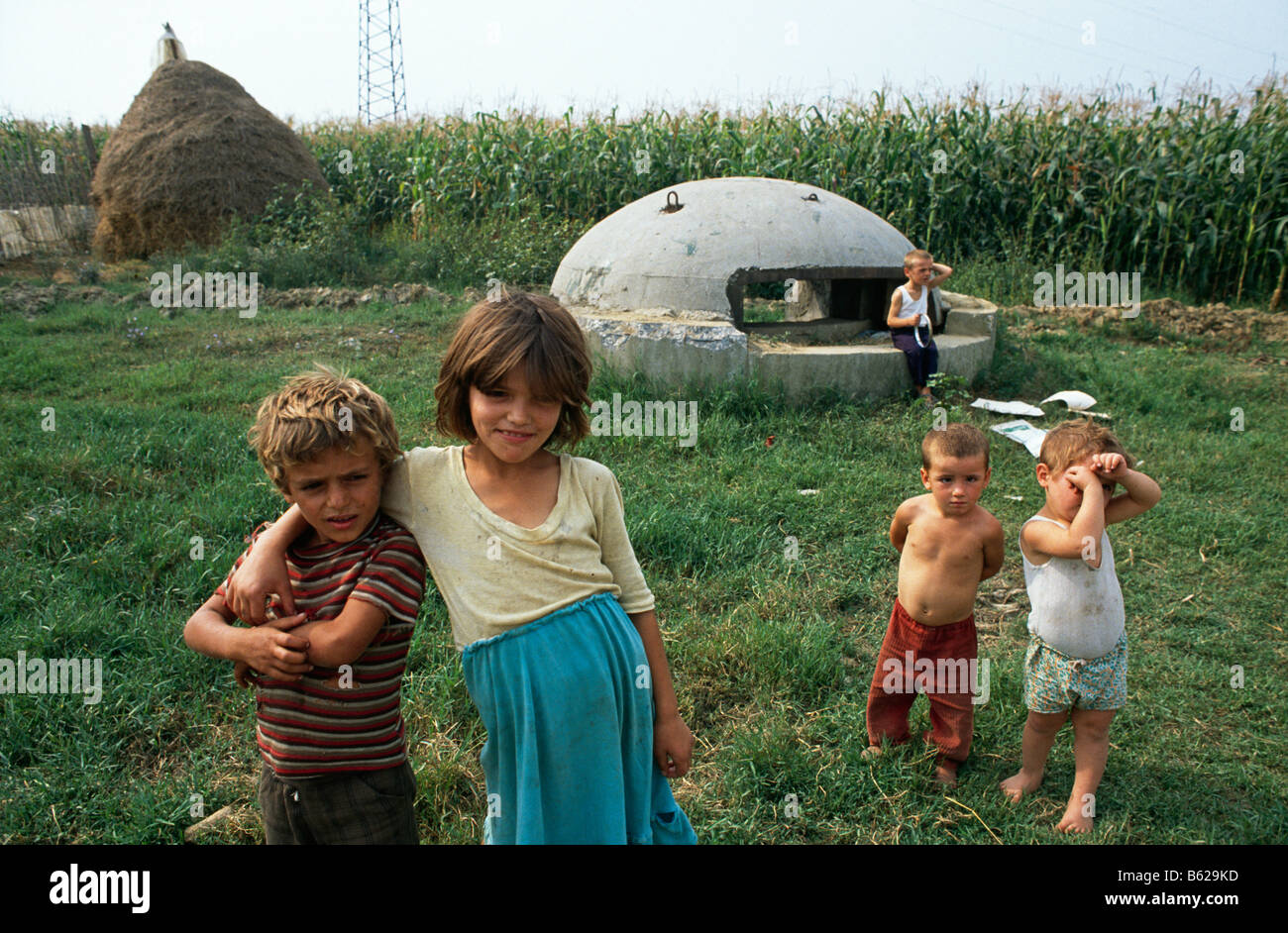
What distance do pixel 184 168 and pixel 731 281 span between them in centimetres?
961

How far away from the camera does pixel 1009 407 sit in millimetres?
6453

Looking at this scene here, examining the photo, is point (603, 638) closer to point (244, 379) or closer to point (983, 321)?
point (244, 379)

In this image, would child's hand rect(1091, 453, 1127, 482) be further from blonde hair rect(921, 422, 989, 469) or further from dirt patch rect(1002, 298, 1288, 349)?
dirt patch rect(1002, 298, 1288, 349)

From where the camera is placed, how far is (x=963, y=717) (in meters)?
2.80

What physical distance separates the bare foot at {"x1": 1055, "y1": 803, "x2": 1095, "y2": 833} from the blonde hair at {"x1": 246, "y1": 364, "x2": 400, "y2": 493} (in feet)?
7.40

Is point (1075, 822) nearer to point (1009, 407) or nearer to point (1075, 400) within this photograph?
point (1009, 407)

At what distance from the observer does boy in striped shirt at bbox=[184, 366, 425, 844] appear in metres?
1.71

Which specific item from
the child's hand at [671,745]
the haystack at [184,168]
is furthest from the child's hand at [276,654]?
the haystack at [184,168]

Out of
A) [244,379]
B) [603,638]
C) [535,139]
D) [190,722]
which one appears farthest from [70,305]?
[603,638]

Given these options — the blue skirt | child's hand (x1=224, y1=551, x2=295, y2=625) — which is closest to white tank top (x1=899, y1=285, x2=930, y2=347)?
the blue skirt

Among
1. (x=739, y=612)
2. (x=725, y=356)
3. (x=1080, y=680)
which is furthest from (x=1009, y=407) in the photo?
(x=1080, y=680)

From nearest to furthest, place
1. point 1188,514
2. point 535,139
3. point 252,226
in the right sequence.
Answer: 1. point 1188,514
2. point 252,226
3. point 535,139

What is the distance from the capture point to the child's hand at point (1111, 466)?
238 cm
